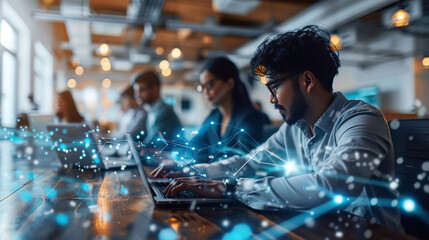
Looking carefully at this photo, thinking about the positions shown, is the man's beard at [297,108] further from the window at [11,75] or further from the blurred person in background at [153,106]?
the window at [11,75]

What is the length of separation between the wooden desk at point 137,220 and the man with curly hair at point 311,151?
0.23 feet

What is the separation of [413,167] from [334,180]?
2.03 feet

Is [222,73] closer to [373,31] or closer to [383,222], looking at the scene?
[383,222]

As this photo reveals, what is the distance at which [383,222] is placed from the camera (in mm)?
1123

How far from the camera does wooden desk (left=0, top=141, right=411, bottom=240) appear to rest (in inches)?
28.3

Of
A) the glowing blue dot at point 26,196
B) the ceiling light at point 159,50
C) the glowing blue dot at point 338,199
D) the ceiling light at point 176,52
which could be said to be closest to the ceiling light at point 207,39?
the ceiling light at point 159,50

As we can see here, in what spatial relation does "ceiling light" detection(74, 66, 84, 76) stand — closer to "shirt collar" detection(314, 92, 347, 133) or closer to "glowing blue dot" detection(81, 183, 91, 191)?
"glowing blue dot" detection(81, 183, 91, 191)

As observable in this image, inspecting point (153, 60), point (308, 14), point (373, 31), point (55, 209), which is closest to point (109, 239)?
point (55, 209)

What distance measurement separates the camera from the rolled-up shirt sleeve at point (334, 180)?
896mm

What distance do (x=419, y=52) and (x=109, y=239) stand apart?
862 centimetres

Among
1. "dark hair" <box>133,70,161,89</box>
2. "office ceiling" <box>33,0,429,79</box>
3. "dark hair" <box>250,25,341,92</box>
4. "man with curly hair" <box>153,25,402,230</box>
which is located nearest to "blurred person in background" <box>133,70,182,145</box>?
"dark hair" <box>133,70,161,89</box>

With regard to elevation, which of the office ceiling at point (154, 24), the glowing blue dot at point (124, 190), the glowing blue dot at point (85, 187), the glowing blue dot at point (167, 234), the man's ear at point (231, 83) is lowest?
the glowing blue dot at point (85, 187)

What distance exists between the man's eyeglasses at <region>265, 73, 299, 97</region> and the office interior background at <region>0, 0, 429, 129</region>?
4.70ft

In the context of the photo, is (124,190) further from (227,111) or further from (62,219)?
(227,111)
